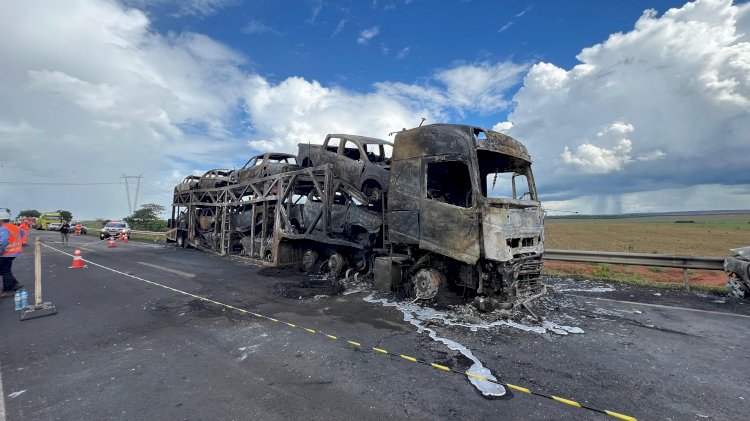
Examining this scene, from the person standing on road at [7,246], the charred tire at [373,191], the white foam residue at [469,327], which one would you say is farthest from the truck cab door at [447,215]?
the person standing on road at [7,246]

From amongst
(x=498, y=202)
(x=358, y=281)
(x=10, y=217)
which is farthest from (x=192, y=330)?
(x=10, y=217)

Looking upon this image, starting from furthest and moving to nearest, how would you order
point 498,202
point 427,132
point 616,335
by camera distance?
1. point 427,132
2. point 498,202
3. point 616,335

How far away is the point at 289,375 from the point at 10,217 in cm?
744

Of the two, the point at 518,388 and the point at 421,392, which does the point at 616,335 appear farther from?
the point at 421,392

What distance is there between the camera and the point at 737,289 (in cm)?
628

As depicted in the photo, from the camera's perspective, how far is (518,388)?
3.08 metres

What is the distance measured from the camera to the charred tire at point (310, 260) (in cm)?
953

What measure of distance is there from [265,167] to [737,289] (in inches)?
485

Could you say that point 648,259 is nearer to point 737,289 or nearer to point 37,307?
point 737,289

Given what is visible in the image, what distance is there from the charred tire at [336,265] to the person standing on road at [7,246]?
20.3 feet

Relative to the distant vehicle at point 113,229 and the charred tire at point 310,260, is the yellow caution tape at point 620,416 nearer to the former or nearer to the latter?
the charred tire at point 310,260

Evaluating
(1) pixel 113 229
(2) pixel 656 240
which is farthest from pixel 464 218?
(2) pixel 656 240

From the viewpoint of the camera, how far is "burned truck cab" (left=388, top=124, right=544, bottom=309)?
210 inches

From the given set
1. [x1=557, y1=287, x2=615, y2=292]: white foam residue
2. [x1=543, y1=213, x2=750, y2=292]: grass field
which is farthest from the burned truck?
[x1=543, y1=213, x2=750, y2=292]: grass field
